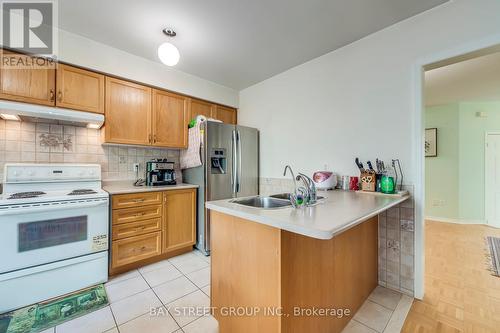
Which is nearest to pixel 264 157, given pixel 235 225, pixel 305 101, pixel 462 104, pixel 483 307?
pixel 305 101

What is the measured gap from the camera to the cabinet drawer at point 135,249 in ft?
7.07

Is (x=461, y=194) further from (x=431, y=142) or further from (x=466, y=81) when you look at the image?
(x=466, y=81)

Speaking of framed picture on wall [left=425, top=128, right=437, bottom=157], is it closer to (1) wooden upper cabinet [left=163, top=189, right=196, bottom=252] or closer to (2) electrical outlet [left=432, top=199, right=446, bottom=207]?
(2) electrical outlet [left=432, top=199, right=446, bottom=207]

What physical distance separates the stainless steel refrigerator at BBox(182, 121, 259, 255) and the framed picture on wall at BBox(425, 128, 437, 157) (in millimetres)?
3965

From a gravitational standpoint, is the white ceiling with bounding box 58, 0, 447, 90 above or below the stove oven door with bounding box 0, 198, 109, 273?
above

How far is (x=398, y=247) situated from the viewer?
6.25ft

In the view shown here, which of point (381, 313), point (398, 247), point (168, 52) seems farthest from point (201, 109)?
point (381, 313)

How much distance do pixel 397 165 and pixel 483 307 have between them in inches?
50.9

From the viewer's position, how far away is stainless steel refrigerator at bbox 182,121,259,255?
8.73ft

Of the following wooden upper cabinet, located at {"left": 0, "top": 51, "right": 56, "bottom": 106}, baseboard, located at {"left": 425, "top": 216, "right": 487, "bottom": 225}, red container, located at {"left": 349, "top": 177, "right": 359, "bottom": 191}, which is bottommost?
baseboard, located at {"left": 425, "top": 216, "right": 487, "bottom": 225}

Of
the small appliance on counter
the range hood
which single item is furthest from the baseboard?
the range hood

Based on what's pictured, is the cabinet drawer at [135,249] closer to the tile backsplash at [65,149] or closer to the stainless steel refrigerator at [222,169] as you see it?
the stainless steel refrigerator at [222,169]

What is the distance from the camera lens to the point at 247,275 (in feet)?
3.91

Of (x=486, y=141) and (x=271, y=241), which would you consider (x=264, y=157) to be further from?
(x=486, y=141)
